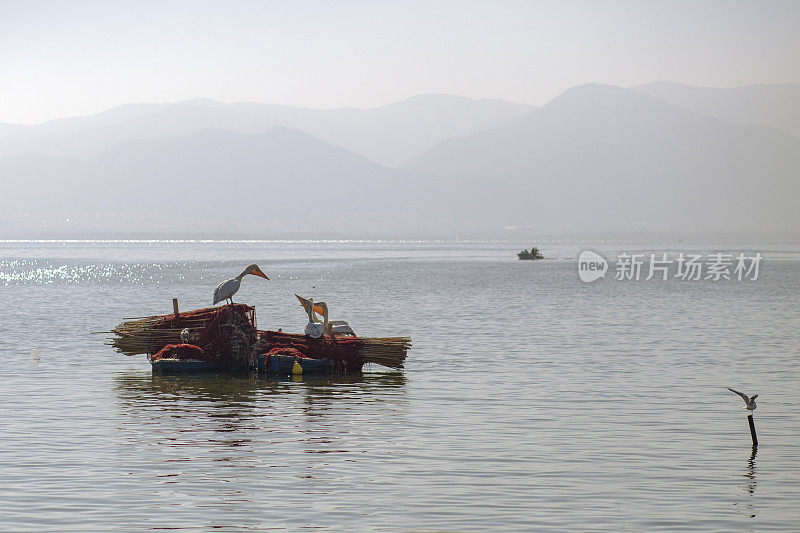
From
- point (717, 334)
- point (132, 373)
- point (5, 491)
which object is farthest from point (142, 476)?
point (717, 334)

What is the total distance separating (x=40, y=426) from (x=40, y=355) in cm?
1553

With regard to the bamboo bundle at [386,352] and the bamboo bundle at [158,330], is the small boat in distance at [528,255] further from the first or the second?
the bamboo bundle at [158,330]

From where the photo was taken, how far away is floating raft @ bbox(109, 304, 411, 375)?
33.5 m

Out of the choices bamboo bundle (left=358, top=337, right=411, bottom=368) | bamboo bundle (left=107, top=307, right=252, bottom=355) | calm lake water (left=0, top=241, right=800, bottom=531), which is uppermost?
bamboo bundle (left=107, top=307, right=252, bottom=355)

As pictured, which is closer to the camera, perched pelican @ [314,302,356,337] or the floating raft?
the floating raft

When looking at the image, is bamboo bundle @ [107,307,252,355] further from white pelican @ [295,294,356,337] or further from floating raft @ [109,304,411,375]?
white pelican @ [295,294,356,337]

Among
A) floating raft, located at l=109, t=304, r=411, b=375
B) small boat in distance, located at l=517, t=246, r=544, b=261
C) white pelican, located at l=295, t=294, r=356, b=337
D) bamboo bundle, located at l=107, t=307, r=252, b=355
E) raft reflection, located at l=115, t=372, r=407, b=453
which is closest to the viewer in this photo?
raft reflection, located at l=115, t=372, r=407, b=453

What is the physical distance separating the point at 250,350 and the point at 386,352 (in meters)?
4.19

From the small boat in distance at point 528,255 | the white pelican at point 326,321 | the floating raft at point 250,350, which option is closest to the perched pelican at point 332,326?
the white pelican at point 326,321

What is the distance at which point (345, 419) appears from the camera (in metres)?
25.6

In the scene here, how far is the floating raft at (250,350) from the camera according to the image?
3353 centimetres

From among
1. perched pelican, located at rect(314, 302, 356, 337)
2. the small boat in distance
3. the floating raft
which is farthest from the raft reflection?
the small boat in distance

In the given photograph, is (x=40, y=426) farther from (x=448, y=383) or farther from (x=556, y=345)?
(x=556, y=345)

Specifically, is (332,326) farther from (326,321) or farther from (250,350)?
(250,350)
